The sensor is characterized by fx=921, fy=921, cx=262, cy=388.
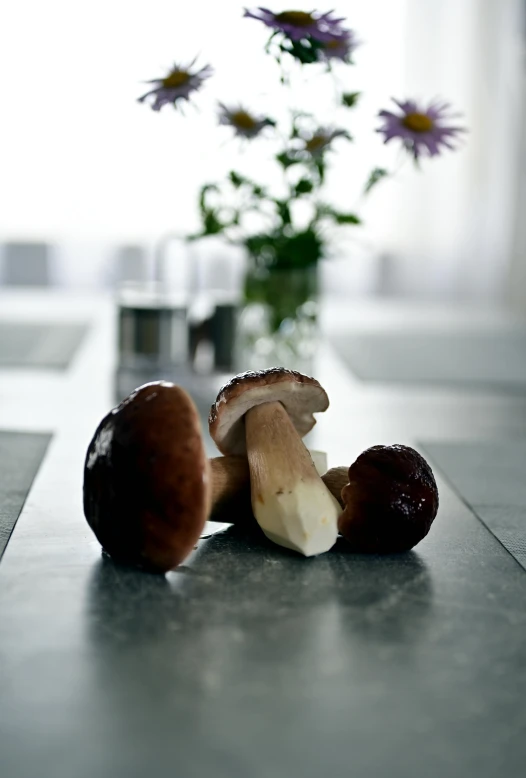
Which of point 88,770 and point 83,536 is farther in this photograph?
point 83,536

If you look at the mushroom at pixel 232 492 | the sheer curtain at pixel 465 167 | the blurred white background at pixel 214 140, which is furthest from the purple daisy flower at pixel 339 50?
the sheer curtain at pixel 465 167

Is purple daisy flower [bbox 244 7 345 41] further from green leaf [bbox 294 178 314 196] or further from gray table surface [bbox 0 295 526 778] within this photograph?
gray table surface [bbox 0 295 526 778]

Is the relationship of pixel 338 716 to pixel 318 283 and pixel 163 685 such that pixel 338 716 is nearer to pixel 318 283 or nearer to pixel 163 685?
pixel 163 685

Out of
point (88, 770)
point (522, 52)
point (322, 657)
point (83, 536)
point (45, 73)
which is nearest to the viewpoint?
point (88, 770)

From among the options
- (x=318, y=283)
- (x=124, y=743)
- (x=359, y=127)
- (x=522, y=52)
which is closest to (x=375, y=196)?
(x=359, y=127)

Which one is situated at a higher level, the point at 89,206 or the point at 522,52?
the point at 522,52

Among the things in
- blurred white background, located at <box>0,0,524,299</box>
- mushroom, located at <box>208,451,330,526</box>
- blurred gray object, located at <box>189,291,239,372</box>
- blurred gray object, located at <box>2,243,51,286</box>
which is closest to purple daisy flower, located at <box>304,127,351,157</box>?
blurred gray object, located at <box>189,291,239,372</box>

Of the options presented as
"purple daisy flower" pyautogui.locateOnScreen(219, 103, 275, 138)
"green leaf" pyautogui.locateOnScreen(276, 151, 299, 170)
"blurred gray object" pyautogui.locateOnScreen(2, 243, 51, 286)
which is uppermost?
"purple daisy flower" pyautogui.locateOnScreen(219, 103, 275, 138)

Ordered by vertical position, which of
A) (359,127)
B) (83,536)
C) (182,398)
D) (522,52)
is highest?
(522,52)
